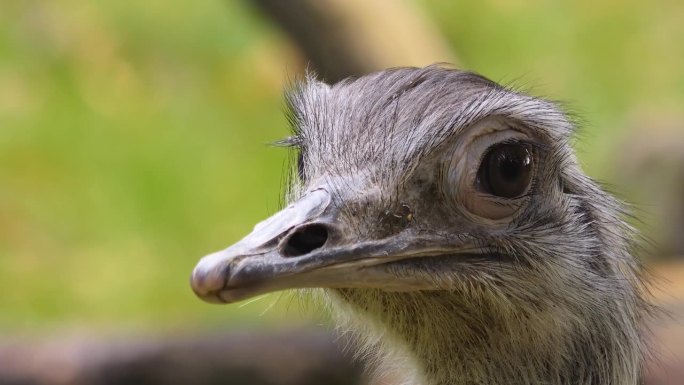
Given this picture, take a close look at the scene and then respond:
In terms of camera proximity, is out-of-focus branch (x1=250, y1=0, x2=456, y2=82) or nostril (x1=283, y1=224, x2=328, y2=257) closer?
nostril (x1=283, y1=224, x2=328, y2=257)

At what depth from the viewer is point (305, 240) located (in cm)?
216

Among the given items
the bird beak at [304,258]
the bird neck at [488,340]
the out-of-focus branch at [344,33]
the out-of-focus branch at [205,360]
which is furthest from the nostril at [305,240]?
the out-of-focus branch at [344,33]

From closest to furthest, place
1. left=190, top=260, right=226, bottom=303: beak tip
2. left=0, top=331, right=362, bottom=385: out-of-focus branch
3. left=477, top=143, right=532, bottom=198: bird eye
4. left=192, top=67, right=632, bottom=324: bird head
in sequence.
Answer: left=190, top=260, right=226, bottom=303: beak tip
left=192, top=67, right=632, bottom=324: bird head
left=477, top=143, right=532, bottom=198: bird eye
left=0, top=331, right=362, bottom=385: out-of-focus branch

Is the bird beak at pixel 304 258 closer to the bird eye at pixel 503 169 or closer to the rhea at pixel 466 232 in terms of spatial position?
the rhea at pixel 466 232

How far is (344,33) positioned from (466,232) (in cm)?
261

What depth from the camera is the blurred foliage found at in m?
7.14

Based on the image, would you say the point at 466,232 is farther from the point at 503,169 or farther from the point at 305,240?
the point at 305,240

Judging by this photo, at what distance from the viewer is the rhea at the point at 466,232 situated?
234cm

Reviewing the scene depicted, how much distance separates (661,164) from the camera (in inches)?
256

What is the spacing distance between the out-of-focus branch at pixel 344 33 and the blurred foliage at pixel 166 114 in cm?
163

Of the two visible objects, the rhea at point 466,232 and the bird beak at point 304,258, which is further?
the rhea at point 466,232

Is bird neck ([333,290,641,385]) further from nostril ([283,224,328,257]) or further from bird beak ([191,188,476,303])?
nostril ([283,224,328,257])

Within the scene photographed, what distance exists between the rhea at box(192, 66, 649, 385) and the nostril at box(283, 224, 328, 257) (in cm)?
1

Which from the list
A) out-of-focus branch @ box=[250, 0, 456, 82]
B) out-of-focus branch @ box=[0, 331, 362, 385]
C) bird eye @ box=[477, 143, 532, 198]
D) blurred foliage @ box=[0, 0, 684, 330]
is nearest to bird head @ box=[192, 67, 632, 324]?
bird eye @ box=[477, 143, 532, 198]
